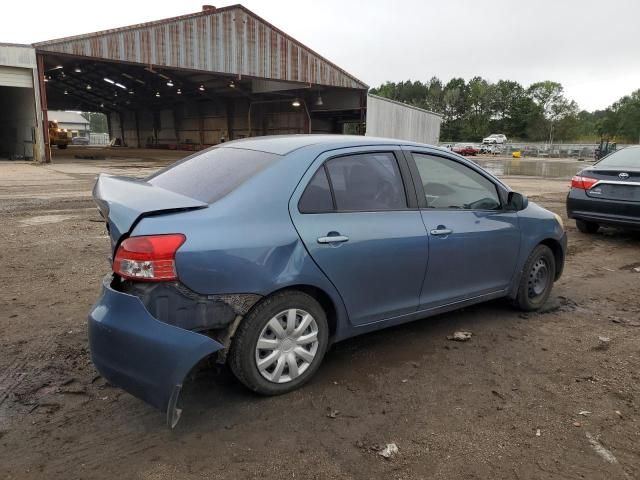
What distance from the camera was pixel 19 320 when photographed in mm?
4082

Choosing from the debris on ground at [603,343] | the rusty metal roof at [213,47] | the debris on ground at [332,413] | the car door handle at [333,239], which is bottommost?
the debris on ground at [332,413]

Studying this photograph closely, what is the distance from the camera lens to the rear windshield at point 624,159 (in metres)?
7.43

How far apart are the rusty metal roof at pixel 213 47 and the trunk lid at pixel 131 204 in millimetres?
21418

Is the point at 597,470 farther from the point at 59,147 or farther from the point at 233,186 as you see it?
the point at 59,147

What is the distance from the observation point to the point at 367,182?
3.39 metres

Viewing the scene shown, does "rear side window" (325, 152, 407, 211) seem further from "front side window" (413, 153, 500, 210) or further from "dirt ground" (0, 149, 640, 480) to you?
"dirt ground" (0, 149, 640, 480)

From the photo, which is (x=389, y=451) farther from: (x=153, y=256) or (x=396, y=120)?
(x=396, y=120)

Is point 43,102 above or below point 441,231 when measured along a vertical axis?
above

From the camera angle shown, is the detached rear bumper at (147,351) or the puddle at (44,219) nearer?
the detached rear bumper at (147,351)

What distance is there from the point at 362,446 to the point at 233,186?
5.36 ft

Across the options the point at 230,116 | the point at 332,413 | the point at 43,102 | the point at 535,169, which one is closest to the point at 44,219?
the point at 332,413

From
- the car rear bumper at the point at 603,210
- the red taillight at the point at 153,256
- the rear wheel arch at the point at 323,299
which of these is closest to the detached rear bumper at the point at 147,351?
the red taillight at the point at 153,256

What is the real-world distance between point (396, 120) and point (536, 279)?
Answer: 29.0 meters

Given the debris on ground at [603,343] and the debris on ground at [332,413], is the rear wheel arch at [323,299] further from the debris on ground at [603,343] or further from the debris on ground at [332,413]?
the debris on ground at [603,343]
